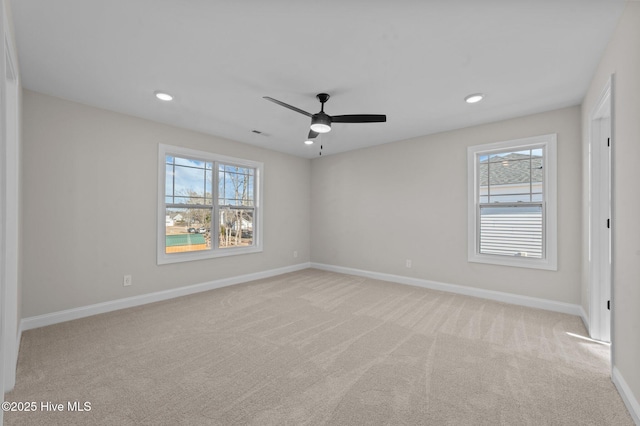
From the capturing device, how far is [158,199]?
3992 millimetres

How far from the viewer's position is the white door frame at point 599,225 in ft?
8.79

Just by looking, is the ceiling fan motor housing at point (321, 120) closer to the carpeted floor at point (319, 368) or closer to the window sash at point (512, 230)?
the carpeted floor at point (319, 368)

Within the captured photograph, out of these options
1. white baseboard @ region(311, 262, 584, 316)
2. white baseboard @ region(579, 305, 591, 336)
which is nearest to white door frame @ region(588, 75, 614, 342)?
white baseboard @ region(579, 305, 591, 336)

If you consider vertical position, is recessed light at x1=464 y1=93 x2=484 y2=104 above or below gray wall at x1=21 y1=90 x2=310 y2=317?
above

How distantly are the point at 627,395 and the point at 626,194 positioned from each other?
4.29 ft

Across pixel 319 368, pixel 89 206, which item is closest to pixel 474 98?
pixel 319 368

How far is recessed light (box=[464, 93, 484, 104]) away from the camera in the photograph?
308cm

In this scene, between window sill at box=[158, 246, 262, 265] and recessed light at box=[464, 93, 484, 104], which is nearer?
recessed light at box=[464, 93, 484, 104]

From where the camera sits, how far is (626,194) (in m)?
1.85

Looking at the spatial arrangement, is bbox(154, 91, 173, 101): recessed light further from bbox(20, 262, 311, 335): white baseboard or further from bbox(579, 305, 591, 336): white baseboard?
bbox(579, 305, 591, 336): white baseboard

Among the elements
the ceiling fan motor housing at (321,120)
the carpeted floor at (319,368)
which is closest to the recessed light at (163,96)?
the ceiling fan motor housing at (321,120)

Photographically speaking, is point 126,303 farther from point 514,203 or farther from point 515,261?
point 514,203

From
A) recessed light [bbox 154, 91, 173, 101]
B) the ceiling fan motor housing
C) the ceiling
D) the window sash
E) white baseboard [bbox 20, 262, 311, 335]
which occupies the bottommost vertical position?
white baseboard [bbox 20, 262, 311, 335]

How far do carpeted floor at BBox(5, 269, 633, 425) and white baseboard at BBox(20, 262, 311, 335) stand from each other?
14 centimetres
